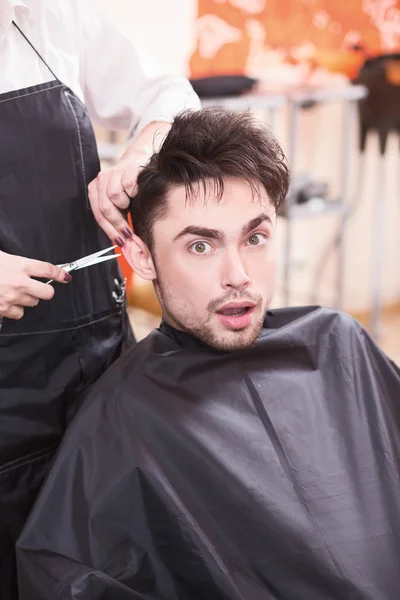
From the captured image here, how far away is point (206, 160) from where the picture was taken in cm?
137

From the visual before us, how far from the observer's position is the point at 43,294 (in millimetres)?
1249

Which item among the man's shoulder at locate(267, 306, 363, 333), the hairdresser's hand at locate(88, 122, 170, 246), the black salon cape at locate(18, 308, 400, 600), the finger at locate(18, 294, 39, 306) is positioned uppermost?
the hairdresser's hand at locate(88, 122, 170, 246)

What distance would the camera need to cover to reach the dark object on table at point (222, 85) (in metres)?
3.17

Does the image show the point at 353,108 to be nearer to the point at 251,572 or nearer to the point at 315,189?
the point at 315,189

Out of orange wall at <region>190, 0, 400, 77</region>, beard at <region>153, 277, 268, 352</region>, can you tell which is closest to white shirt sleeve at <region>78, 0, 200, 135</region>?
beard at <region>153, 277, 268, 352</region>

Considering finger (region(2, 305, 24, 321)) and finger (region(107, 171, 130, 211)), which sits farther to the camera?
finger (region(107, 171, 130, 211))

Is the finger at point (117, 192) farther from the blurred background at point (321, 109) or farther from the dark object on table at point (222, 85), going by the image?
the blurred background at point (321, 109)

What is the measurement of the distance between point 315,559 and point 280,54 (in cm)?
351

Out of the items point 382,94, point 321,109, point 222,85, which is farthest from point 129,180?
point 321,109

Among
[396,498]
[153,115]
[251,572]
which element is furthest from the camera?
[153,115]

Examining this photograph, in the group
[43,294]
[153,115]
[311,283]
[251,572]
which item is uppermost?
[153,115]

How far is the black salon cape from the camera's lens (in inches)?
47.6

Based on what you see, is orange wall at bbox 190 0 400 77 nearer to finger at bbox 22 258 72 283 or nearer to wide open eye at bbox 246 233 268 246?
wide open eye at bbox 246 233 268 246

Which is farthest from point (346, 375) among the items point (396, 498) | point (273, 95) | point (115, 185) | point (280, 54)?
point (280, 54)
